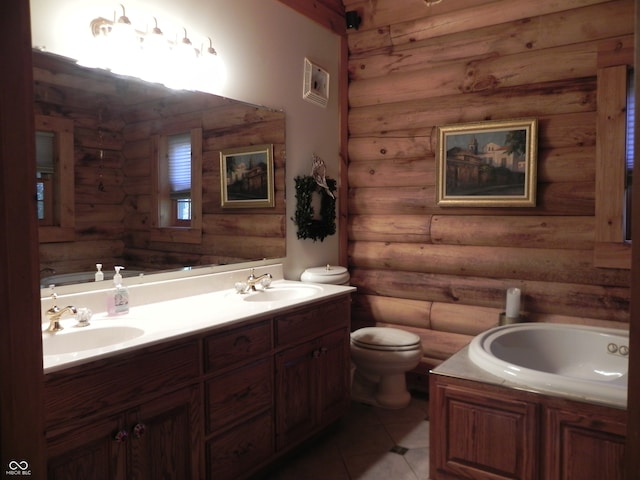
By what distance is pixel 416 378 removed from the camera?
11.4 ft

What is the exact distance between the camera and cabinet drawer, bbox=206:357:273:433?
1.95m

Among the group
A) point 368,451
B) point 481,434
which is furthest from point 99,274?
point 481,434

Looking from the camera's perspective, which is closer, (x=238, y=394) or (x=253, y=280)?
(x=238, y=394)

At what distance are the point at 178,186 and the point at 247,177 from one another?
18.9 inches

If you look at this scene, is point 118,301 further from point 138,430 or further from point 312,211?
point 312,211

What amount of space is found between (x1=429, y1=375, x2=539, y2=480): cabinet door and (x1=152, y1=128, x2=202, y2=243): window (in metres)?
1.46

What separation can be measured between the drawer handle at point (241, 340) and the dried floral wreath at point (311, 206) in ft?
4.08

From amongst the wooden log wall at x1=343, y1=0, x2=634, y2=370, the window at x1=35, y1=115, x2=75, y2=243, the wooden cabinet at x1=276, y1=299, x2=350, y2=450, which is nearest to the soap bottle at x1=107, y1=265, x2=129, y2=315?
the window at x1=35, y1=115, x2=75, y2=243

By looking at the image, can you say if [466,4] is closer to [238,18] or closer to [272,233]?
[238,18]

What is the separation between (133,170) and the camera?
226cm

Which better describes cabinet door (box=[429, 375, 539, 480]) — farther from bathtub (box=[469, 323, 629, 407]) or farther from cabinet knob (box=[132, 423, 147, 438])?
cabinet knob (box=[132, 423, 147, 438])

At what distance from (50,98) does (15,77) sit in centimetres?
136

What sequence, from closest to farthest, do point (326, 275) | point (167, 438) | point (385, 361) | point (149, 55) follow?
1. point (167, 438)
2. point (149, 55)
3. point (385, 361)
4. point (326, 275)

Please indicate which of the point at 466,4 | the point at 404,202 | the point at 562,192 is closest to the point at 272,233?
the point at 404,202
